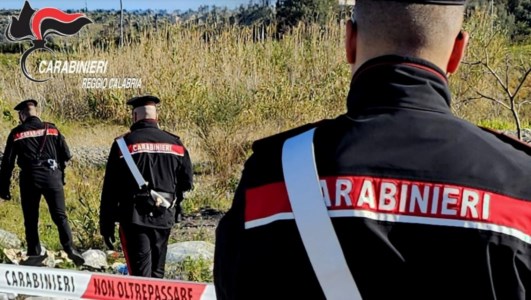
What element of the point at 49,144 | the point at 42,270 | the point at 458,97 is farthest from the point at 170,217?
Result: the point at 458,97

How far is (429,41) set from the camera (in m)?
1.20

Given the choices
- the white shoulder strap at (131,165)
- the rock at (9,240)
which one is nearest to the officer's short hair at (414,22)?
the white shoulder strap at (131,165)

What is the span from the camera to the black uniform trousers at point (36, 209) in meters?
7.17

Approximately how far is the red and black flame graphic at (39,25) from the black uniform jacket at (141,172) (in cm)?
318

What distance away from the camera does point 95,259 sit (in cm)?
710

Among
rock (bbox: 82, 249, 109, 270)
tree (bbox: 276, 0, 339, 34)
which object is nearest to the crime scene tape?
rock (bbox: 82, 249, 109, 270)

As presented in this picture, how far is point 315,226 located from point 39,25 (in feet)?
24.5

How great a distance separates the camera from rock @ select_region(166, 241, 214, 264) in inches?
260

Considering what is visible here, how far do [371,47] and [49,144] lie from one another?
6364 mm

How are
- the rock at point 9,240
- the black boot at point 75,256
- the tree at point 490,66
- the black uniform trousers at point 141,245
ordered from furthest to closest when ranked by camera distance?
1. the rock at point 9,240
2. the black boot at point 75,256
3. the tree at point 490,66
4. the black uniform trousers at point 141,245

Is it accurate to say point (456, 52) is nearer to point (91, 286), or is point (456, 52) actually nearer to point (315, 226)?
point (315, 226)

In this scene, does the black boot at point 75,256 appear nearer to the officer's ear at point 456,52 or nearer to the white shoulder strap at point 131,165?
the white shoulder strap at point 131,165

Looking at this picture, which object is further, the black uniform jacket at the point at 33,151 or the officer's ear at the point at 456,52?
the black uniform jacket at the point at 33,151

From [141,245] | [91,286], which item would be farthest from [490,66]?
[91,286]
